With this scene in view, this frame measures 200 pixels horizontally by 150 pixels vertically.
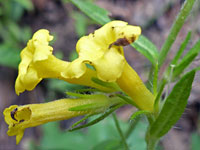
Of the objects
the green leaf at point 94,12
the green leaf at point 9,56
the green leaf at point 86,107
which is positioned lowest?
the green leaf at point 9,56

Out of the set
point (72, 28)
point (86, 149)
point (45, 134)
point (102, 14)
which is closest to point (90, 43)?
point (102, 14)

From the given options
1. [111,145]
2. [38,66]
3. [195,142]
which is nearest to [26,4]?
[111,145]

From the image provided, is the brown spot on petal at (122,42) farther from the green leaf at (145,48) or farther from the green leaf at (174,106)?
the green leaf at (145,48)

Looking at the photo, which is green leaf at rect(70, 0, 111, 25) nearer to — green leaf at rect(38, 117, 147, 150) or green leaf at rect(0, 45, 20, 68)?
green leaf at rect(38, 117, 147, 150)

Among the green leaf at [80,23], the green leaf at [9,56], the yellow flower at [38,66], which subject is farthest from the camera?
the green leaf at [80,23]

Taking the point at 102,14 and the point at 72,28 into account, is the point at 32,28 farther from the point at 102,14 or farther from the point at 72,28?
the point at 102,14

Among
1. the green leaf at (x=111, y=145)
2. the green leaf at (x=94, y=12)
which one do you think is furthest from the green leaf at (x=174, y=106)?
the green leaf at (x=94, y=12)

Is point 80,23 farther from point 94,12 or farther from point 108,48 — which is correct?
point 108,48
